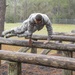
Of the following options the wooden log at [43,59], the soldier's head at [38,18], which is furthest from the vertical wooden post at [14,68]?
the soldier's head at [38,18]

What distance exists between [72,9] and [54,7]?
489cm

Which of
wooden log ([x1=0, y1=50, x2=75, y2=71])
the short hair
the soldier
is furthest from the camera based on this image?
the soldier

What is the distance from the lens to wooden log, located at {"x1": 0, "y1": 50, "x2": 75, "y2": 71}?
15.9 feet

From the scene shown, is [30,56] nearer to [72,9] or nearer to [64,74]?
[64,74]

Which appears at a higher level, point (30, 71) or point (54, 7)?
point (54, 7)

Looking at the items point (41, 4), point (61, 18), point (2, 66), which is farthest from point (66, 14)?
point (2, 66)

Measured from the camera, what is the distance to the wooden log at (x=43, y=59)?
191 inches

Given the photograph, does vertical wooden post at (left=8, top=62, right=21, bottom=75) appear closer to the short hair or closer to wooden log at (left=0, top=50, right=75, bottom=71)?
wooden log at (left=0, top=50, right=75, bottom=71)

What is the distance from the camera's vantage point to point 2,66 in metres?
8.95

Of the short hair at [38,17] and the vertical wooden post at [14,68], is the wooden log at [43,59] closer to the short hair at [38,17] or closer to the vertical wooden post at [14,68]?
the vertical wooden post at [14,68]

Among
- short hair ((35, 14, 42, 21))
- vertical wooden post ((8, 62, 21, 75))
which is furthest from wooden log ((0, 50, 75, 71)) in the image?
short hair ((35, 14, 42, 21))

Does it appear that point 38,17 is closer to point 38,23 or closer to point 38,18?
point 38,18

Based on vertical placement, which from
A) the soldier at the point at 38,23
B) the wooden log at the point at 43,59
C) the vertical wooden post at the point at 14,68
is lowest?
the vertical wooden post at the point at 14,68

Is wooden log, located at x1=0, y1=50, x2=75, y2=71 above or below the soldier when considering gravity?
below
